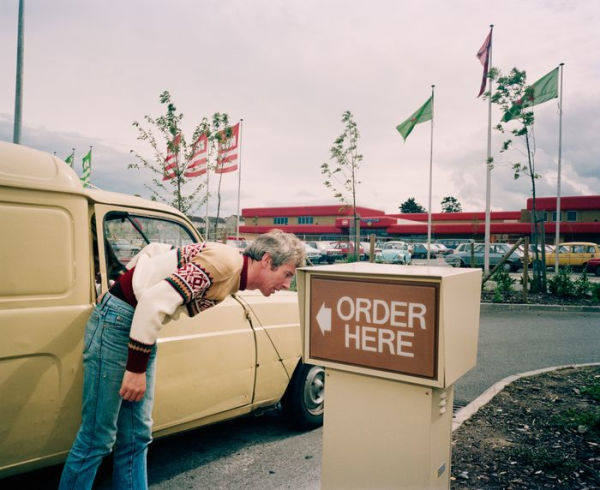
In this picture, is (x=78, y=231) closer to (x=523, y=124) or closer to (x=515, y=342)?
(x=515, y=342)

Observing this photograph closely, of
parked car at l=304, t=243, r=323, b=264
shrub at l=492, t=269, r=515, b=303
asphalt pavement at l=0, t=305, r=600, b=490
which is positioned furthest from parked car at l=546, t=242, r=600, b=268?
asphalt pavement at l=0, t=305, r=600, b=490

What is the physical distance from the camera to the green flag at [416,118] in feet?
63.5

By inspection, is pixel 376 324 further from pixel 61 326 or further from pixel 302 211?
pixel 302 211

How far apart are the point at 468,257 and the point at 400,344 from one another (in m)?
23.9

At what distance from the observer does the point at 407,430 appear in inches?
64.7

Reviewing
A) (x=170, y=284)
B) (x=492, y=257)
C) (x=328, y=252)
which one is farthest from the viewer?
(x=328, y=252)

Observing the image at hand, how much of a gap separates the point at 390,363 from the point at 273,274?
775mm

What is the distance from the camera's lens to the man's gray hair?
2238mm

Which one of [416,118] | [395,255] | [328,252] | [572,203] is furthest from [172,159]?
[572,203]

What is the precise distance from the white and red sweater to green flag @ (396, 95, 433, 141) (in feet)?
62.1

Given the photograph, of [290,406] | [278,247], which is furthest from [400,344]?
[290,406]

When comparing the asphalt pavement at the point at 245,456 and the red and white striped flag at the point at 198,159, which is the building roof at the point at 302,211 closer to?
the red and white striped flag at the point at 198,159

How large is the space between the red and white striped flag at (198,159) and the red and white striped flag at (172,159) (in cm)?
28

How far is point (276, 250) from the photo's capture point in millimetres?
2240
